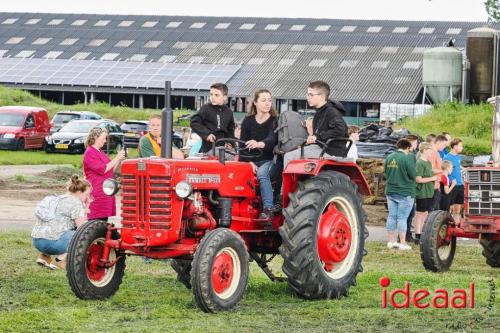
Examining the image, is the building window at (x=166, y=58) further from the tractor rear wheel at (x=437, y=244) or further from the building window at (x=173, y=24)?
the tractor rear wheel at (x=437, y=244)

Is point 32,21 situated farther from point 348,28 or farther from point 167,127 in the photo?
point 167,127

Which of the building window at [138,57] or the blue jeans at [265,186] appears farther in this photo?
the building window at [138,57]

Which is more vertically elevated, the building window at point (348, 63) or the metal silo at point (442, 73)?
the building window at point (348, 63)

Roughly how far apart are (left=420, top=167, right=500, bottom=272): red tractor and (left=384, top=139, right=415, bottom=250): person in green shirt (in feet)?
8.19

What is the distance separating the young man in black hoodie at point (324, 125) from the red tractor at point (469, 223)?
3248 mm

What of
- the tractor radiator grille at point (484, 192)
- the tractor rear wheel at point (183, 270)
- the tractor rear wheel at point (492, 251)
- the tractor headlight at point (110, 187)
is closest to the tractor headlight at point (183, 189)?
the tractor headlight at point (110, 187)

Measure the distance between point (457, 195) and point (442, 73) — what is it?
36.7m

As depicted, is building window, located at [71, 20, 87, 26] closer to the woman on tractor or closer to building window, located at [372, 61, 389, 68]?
building window, located at [372, 61, 389, 68]

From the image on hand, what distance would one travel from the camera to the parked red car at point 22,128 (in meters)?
41.3

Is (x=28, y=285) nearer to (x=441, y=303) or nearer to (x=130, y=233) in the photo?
(x=130, y=233)

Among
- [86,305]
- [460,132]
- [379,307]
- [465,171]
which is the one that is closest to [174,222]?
[86,305]

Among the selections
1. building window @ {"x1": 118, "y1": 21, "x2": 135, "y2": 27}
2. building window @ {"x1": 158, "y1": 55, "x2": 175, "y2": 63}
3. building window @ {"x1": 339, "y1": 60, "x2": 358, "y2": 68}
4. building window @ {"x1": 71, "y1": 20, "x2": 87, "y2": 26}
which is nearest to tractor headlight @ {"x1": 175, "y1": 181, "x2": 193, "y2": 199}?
building window @ {"x1": 339, "y1": 60, "x2": 358, "y2": 68}

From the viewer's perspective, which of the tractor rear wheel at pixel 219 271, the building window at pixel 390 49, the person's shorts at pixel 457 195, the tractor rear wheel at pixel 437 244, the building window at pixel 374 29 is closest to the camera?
the tractor rear wheel at pixel 219 271

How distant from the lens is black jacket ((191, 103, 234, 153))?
11.8 meters
